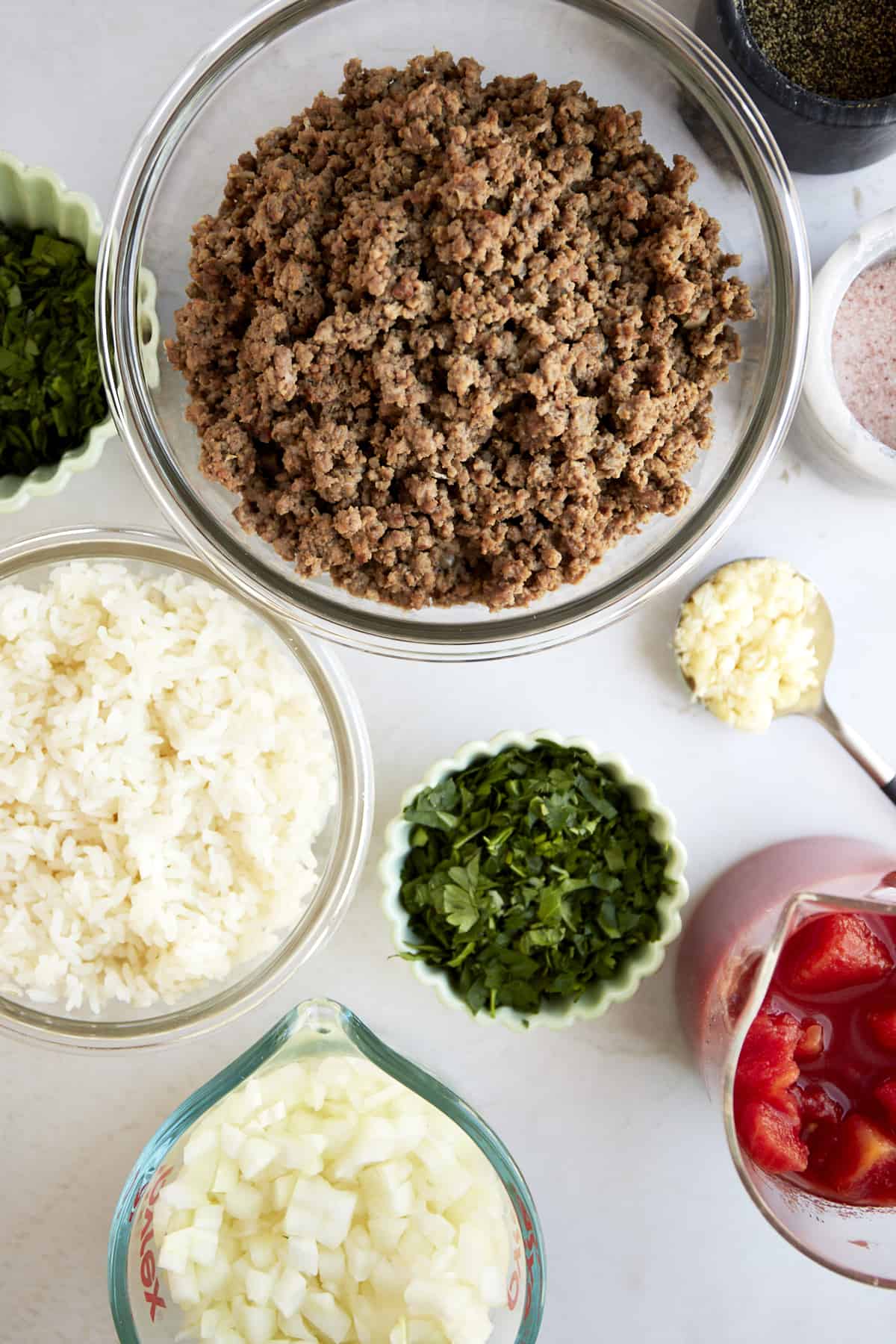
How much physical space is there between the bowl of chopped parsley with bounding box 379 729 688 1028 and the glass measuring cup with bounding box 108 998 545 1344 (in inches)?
5.2

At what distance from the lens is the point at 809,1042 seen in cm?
139

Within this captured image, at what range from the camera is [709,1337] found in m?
1.75

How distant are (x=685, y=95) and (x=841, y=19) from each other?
369 millimetres

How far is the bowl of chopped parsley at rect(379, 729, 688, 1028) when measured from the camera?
1.56 metres

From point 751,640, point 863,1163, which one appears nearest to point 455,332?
point 751,640

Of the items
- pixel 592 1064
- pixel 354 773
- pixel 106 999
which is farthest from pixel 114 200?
pixel 592 1064

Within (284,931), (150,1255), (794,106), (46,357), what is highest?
(794,106)

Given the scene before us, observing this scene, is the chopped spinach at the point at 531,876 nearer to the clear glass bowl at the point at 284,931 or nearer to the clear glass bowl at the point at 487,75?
the clear glass bowl at the point at 284,931

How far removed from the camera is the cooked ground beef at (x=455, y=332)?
3.47 ft

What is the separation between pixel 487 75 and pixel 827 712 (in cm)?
102

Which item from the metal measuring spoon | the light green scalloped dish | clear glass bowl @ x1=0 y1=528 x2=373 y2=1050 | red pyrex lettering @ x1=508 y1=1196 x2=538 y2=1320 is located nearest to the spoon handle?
the metal measuring spoon

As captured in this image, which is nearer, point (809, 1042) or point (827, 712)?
point (809, 1042)

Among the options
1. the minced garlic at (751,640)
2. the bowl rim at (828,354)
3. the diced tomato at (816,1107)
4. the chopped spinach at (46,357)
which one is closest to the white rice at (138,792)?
the chopped spinach at (46,357)

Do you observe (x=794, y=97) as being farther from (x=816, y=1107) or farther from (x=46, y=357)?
(x=816, y=1107)
